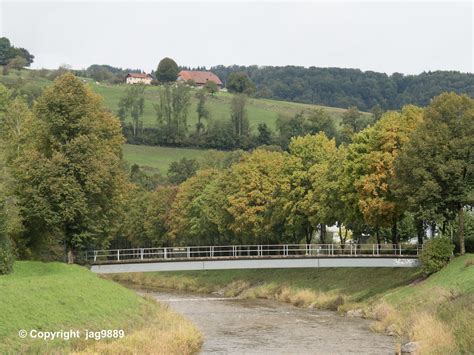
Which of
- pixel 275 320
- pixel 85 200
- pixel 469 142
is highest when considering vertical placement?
pixel 469 142

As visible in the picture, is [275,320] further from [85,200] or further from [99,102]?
[99,102]

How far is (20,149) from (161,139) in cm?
12410

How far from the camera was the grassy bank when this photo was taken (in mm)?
33625

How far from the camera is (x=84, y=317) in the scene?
39094 millimetres

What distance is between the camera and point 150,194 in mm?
129375

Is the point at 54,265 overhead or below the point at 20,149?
below

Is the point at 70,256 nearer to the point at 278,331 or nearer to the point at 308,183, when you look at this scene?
the point at 278,331

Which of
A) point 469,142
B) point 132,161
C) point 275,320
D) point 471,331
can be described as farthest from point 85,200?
point 132,161

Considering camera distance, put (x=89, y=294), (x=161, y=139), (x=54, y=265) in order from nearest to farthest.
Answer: (x=89, y=294) → (x=54, y=265) → (x=161, y=139)

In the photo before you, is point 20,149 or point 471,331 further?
point 20,149

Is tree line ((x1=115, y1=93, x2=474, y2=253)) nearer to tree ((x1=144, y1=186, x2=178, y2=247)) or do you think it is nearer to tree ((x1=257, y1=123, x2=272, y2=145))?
tree ((x1=144, y1=186, x2=178, y2=247))

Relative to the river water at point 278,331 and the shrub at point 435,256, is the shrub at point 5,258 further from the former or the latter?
the shrub at point 435,256

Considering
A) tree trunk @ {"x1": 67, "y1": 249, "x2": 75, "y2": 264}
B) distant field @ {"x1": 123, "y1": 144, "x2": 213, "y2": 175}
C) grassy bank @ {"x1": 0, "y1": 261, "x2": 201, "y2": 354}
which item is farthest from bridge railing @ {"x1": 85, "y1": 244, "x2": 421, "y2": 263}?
distant field @ {"x1": 123, "y1": 144, "x2": 213, "y2": 175}

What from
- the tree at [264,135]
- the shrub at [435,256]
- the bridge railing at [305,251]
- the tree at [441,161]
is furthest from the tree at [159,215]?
the tree at [264,135]
